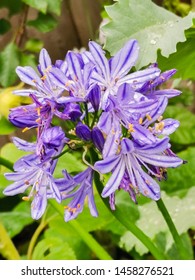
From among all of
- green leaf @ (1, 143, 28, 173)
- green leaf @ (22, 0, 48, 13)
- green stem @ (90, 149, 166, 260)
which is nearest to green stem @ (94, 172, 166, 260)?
green stem @ (90, 149, 166, 260)

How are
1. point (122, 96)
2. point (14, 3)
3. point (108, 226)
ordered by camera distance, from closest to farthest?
point (122, 96)
point (108, 226)
point (14, 3)

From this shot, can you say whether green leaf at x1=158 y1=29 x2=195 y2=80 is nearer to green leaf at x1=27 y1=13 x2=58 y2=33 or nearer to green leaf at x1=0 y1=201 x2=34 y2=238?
green leaf at x1=0 y1=201 x2=34 y2=238

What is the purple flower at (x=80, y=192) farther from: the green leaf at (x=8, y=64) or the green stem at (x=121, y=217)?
the green leaf at (x=8, y=64)

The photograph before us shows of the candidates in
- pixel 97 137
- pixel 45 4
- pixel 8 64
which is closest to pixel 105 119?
pixel 97 137

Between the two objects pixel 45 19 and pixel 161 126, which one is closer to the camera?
pixel 161 126

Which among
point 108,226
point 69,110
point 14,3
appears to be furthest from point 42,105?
point 14,3

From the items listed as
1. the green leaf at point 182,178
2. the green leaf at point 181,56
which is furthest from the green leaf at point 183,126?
the green leaf at point 181,56

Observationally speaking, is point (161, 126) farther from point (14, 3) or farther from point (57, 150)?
point (14, 3)
